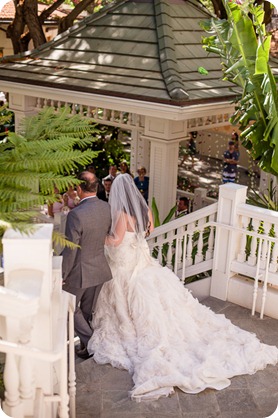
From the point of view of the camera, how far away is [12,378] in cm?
275

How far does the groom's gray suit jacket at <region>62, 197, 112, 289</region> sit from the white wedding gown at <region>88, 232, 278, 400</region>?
0.95 feet

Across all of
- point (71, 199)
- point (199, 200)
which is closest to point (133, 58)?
point (71, 199)

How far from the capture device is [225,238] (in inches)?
269

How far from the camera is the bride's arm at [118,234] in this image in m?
5.86

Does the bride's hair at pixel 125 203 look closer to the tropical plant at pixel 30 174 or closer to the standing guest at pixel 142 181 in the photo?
the tropical plant at pixel 30 174

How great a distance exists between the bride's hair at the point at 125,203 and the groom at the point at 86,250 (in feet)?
0.83

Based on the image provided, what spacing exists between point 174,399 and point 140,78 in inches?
224

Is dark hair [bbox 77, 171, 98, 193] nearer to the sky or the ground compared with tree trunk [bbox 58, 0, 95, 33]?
nearer to the ground

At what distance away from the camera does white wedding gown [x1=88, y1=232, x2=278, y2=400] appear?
514 centimetres

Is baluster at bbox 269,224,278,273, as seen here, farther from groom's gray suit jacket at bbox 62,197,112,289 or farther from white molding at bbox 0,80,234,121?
white molding at bbox 0,80,234,121

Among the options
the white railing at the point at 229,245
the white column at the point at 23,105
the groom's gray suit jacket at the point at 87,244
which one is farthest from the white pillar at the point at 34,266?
the white column at the point at 23,105

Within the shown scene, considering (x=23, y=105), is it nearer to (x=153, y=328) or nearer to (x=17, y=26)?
(x=17, y=26)

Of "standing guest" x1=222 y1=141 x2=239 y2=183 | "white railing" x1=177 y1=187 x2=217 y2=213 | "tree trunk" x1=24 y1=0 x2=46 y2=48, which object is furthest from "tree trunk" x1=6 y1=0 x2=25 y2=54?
"white railing" x1=177 y1=187 x2=217 y2=213

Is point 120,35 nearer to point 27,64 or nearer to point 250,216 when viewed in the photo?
point 27,64
